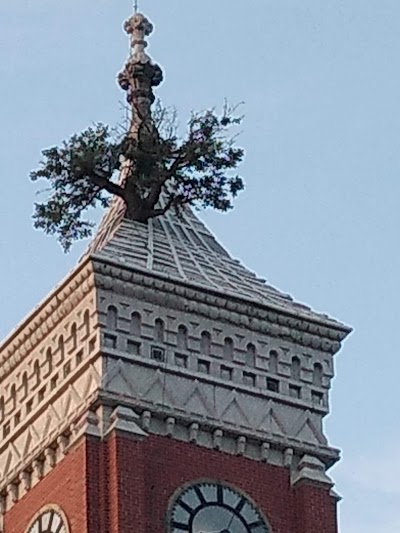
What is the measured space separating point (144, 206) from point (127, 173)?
36.6 inches

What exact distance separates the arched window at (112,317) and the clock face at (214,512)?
3506 mm

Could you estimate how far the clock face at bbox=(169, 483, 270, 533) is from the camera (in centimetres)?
5750

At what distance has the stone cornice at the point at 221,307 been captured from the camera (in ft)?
194

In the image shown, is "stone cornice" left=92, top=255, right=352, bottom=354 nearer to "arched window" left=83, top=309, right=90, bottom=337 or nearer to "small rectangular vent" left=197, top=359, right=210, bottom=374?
"arched window" left=83, top=309, right=90, bottom=337

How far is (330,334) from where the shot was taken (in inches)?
2406

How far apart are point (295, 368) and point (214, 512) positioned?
13.8 feet

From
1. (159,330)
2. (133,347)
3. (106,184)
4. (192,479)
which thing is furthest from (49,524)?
(106,184)

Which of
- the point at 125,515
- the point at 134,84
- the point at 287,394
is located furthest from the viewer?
the point at 134,84

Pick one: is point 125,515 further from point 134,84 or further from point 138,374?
point 134,84

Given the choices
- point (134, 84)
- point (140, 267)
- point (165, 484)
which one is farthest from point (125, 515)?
point (134, 84)

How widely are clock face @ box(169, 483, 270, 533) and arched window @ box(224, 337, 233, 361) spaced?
2.92m

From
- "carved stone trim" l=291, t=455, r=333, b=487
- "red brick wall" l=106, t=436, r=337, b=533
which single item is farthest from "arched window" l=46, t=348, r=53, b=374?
"carved stone trim" l=291, t=455, r=333, b=487

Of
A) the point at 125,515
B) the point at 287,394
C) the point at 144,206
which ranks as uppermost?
the point at 144,206

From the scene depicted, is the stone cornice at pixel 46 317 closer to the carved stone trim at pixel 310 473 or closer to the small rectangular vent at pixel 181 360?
the small rectangular vent at pixel 181 360
